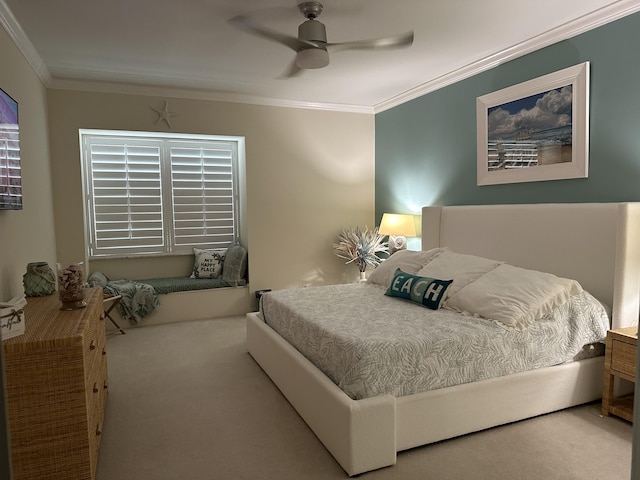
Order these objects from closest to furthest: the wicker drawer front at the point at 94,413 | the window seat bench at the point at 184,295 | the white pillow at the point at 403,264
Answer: the wicker drawer front at the point at 94,413 < the white pillow at the point at 403,264 < the window seat bench at the point at 184,295

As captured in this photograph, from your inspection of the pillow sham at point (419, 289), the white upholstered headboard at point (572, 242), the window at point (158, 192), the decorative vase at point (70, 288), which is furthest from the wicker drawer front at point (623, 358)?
the window at point (158, 192)

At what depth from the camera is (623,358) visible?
2.61 m

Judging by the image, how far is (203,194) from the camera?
5.51 meters

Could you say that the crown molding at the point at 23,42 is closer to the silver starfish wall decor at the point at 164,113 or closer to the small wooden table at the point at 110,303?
the silver starfish wall decor at the point at 164,113

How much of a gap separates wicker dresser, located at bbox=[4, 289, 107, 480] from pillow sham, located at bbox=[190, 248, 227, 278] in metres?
3.25

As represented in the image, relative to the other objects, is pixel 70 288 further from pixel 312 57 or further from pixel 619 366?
pixel 619 366

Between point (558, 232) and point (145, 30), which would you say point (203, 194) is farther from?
point (558, 232)

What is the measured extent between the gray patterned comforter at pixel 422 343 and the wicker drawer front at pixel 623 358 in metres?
0.18

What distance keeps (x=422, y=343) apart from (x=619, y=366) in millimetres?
1247

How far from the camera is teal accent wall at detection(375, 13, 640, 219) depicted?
296 cm

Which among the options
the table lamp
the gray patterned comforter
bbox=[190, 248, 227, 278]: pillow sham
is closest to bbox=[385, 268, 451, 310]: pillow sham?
the gray patterned comforter

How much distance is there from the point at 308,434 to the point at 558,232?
7.41 ft

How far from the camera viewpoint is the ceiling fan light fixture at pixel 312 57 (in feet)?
9.52

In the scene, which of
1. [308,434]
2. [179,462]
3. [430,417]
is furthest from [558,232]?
[179,462]
